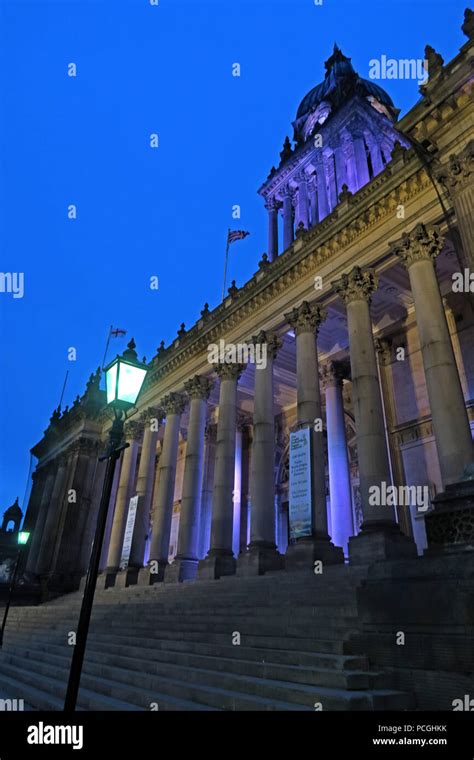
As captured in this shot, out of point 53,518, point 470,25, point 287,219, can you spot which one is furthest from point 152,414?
point 470,25

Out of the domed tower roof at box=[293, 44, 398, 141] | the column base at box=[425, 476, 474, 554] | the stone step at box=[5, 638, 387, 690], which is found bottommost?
→ the stone step at box=[5, 638, 387, 690]

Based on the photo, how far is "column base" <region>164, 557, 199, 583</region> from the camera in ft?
69.4

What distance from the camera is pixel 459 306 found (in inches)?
750

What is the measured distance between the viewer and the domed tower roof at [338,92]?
35.5m

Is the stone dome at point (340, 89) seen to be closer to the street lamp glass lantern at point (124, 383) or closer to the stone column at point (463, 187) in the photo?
the stone column at point (463, 187)

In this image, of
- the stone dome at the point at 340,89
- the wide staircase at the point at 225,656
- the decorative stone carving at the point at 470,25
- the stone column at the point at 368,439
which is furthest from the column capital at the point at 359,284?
the stone dome at the point at 340,89

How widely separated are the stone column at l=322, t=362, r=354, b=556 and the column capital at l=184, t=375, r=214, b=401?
6.17 metres

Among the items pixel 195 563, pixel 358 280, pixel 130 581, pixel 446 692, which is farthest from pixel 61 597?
pixel 446 692

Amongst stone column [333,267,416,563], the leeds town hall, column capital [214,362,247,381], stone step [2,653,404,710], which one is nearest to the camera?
stone step [2,653,404,710]

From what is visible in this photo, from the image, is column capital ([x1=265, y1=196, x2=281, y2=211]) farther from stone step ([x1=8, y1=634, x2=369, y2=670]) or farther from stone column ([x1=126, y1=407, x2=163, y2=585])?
stone step ([x1=8, y1=634, x2=369, y2=670])

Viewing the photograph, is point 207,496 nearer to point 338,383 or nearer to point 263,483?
point 338,383

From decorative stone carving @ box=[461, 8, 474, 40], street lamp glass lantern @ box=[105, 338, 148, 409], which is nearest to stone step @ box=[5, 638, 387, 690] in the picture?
street lamp glass lantern @ box=[105, 338, 148, 409]

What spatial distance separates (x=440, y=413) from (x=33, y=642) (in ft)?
50.3
